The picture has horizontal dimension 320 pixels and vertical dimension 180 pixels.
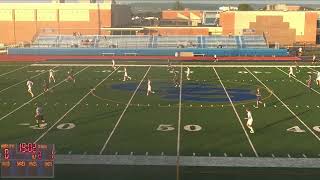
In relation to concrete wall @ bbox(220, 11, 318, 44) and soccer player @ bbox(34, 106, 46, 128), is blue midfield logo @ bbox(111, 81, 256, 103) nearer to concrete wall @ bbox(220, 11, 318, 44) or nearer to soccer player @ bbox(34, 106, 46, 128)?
soccer player @ bbox(34, 106, 46, 128)

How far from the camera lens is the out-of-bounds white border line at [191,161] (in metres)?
13.8

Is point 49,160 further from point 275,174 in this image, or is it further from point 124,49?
point 124,49

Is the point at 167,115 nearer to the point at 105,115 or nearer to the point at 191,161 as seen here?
the point at 105,115

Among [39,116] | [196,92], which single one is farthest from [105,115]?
[196,92]

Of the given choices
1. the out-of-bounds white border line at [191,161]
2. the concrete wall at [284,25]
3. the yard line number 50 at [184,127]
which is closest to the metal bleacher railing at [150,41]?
the concrete wall at [284,25]

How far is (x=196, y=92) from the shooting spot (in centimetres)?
2725

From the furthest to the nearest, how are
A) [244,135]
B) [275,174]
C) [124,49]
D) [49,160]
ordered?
[124,49], [244,135], [275,174], [49,160]

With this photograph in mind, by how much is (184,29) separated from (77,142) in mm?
60765

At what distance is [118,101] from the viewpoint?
949 inches

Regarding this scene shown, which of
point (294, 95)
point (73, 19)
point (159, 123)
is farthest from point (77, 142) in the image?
point (73, 19)

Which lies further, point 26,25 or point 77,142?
point 26,25
